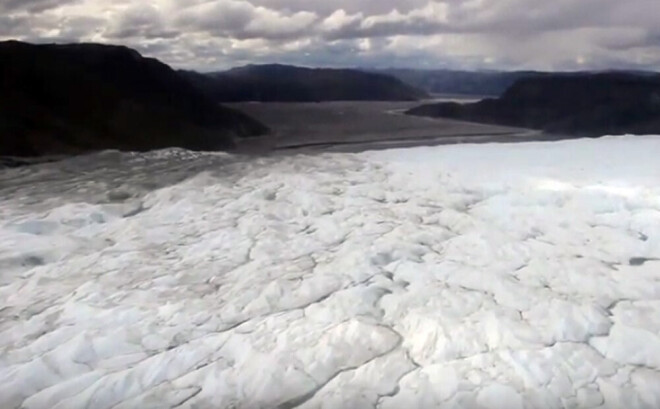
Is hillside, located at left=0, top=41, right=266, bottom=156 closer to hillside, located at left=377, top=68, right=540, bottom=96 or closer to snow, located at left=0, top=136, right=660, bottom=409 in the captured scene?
snow, located at left=0, top=136, right=660, bottom=409

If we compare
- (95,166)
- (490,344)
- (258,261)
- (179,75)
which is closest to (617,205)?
(490,344)

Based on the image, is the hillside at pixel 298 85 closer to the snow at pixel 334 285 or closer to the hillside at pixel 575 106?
the hillside at pixel 575 106

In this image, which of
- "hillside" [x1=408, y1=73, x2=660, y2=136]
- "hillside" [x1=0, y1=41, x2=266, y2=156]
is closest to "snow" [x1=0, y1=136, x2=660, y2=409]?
"hillside" [x1=0, y1=41, x2=266, y2=156]

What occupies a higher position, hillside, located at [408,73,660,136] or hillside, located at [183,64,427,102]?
hillside, located at [183,64,427,102]

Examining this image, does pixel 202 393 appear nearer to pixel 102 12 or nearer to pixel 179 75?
pixel 179 75

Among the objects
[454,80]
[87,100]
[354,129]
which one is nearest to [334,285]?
[354,129]

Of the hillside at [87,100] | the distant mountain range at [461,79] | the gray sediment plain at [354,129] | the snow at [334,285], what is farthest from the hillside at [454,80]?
the hillside at [87,100]

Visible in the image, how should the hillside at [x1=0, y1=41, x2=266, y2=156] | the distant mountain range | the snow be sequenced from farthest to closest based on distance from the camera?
the distant mountain range < the hillside at [x1=0, y1=41, x2=266, y2=156] < the snow
